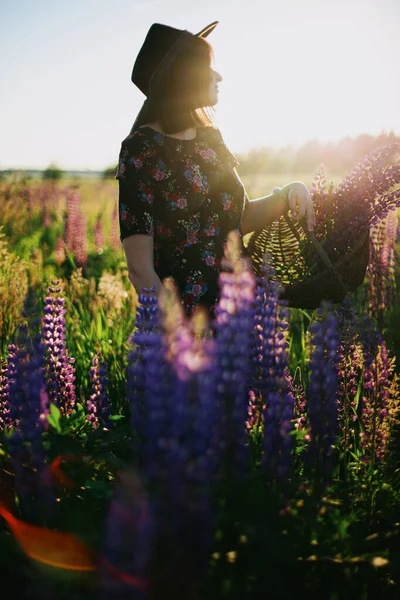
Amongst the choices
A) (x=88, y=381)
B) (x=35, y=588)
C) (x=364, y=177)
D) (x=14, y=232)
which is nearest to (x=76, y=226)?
(x=14, y=232)

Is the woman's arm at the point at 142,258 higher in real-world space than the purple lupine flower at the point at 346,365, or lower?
higher

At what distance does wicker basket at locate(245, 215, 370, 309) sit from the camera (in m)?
2.92

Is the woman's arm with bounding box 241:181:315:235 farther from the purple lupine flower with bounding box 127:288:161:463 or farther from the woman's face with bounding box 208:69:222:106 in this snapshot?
the purple lupine flower with bounding box 127:288:161:463

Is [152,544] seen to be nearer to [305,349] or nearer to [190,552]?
[190,552]

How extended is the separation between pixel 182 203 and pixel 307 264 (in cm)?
81

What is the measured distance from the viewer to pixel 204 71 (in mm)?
2988

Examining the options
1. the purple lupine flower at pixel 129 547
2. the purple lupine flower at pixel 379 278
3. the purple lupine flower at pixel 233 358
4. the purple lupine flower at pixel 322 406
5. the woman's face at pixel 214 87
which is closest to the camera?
the purple lupine flower at pixel 129 547

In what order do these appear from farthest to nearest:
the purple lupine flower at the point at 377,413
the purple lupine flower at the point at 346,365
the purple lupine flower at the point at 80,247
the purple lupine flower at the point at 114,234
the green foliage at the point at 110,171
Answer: the green foliage at the point at 110,171 → the purple lupine flower at the point at 114,234 → the purple lupine flower at the point at 80,247 → the purple lupine flower at the point at 346,365 → the purple lupine flower at the point at 377,413

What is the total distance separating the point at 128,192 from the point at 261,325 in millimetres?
1337

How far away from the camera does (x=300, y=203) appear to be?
3.12m

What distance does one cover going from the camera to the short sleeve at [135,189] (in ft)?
9.61

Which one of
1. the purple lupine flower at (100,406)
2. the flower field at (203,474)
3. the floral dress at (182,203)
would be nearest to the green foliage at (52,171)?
the floral dress at (182,203)

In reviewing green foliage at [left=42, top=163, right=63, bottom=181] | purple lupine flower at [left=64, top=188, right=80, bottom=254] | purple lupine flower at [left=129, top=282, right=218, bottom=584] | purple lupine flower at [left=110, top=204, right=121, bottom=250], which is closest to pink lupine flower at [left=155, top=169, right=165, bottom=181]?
purple lupine flower at [left=129, top=282, right=218, bottom=584]

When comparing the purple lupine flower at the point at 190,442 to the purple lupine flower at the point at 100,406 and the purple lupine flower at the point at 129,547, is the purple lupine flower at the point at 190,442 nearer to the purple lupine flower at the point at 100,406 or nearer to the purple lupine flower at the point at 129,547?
the purple lupine flower at the point at 129,547
